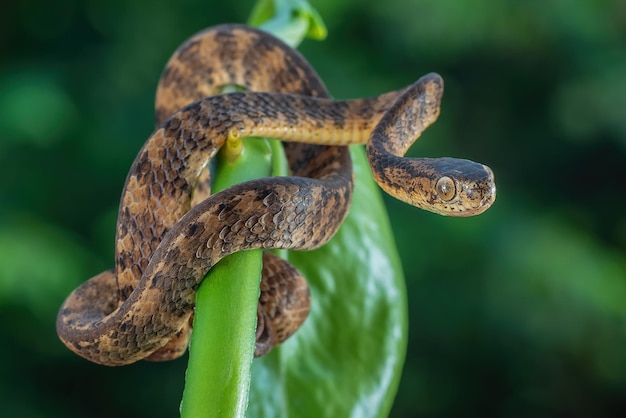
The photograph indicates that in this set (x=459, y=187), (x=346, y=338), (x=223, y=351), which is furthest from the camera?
(x=346, y=338)

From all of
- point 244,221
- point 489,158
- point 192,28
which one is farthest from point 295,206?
point 489,158

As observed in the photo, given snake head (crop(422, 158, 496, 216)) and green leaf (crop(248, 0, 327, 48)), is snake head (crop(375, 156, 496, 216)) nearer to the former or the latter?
snake head (crop(422, 158, 496, 216))

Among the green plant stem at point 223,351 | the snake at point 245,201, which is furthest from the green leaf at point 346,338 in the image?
the green plant stem at point 223,351

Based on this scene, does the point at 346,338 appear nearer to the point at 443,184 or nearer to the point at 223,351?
the point at 443,184

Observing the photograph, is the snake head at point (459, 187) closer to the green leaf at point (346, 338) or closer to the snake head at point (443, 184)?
the snake head at point (443, 184)

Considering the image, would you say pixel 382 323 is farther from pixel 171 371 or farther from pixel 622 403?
pixel 622 403

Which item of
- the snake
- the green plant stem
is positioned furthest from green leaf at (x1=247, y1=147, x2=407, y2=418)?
the green plant stem

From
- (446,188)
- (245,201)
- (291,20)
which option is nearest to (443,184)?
(446,188)

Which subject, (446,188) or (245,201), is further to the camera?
(446,188)
